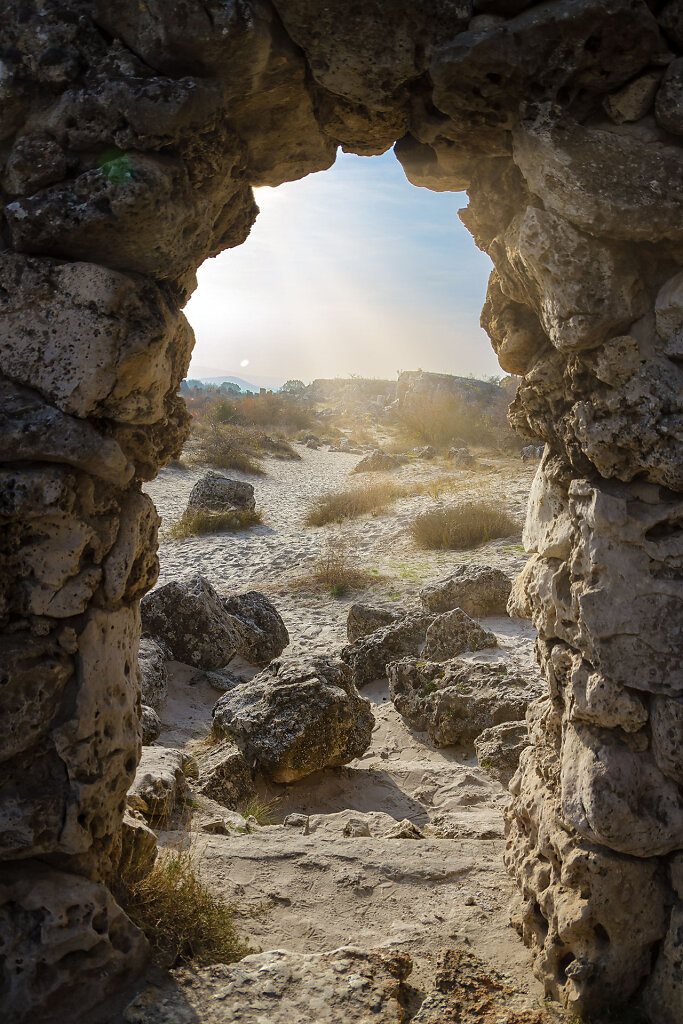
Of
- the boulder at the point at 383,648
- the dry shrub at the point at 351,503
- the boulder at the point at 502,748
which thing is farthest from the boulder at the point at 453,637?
the dry shrub at the point at 351,503

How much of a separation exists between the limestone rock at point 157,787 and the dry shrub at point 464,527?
8678 millimetres

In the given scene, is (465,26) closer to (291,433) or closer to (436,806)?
(436,806)

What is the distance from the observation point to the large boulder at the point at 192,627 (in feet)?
26.2

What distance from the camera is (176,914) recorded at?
323 cm

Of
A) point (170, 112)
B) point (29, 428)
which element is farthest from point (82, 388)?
point (170, 112)

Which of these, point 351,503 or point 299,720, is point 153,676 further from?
point 351,503

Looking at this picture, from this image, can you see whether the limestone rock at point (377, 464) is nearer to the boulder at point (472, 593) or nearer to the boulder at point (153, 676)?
the boulder at point (472, 593)

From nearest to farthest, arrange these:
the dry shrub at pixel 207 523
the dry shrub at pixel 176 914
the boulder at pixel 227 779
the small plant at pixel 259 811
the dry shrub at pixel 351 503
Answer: the dry shrub at pixel 176 914, the small plant at pixel 259 811, the boulder at pixel 227 779, the dry shrub at pixel 207 523, the dry shrub at pixel 351 503

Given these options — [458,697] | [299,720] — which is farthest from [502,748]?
[299,720]

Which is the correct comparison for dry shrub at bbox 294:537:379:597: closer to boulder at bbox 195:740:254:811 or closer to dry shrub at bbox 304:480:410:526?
dry shrub at bbox 304:480:410:526

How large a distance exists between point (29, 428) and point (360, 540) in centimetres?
1167

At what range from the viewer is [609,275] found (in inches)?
119

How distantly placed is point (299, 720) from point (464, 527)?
26.8 ft

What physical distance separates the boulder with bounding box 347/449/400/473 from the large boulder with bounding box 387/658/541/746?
14530 millimetres
